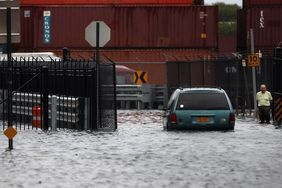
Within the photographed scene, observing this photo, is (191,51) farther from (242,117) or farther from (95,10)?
(242,117)

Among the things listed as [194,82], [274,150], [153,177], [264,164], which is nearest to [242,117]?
[194,82]

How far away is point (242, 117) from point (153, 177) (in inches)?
815

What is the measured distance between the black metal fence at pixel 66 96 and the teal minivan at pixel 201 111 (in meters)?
1.85

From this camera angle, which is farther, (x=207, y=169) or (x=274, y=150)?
(x=274, y=150)

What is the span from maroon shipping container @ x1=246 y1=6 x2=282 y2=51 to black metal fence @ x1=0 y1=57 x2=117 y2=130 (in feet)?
86.2

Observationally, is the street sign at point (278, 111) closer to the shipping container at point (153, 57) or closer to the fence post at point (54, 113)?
the fence post at point (54, 113)

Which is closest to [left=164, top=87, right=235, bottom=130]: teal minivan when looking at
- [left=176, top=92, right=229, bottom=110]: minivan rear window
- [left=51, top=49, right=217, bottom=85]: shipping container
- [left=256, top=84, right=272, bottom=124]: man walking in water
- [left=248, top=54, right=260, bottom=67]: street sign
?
[left=176, top=92, right=229, bottom=110]: minivan rear window

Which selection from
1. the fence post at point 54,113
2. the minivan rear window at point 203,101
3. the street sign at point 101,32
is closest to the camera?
the fence post at point 54,113

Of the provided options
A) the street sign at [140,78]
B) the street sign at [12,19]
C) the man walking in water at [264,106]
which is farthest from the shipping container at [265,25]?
the street sign at [12,19]

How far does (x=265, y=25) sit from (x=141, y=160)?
122 feet

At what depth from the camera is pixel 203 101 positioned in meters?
23.8

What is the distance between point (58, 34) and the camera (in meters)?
54.4

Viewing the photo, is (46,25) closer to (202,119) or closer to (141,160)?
(202,119)

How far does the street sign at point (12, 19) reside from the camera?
17.5m
